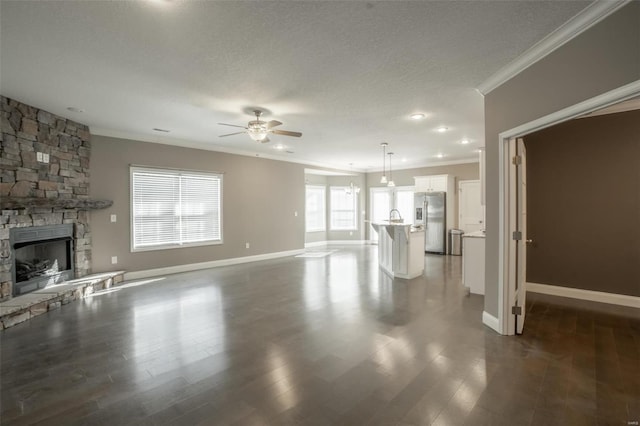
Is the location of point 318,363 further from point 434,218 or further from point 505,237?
point 434,218

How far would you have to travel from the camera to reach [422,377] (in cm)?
233

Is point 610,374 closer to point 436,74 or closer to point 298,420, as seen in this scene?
point 298,420

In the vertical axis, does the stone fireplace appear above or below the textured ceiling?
below

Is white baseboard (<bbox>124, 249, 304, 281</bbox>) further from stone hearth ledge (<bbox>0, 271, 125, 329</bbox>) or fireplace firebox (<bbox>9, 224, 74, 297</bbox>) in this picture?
fireplace firebox (<bbox>9, 224, 74, 297</bbox>)

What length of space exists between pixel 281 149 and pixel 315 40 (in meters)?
4.80

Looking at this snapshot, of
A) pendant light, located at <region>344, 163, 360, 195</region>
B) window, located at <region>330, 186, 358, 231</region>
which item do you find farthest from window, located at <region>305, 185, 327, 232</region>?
pendant light, located at <region>344, 163, 360, 195</region>

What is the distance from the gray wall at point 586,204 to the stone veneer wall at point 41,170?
7.60 m

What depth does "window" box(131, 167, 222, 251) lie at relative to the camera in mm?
5852

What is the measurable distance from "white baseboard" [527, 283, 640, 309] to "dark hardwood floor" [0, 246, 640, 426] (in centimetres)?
30

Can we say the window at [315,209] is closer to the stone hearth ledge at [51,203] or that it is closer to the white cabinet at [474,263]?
the stone hearth ledge at [51,203]

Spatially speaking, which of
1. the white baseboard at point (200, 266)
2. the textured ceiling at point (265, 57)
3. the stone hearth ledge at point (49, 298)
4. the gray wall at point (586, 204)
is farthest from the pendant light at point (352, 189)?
the stone hearth ledge at point (49, 298)

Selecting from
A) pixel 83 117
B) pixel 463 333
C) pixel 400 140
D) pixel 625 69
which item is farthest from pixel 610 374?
pixel 83 117

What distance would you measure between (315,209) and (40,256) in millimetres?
7525

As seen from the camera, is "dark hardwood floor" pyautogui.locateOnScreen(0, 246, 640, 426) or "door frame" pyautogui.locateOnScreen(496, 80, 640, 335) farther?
"door frame" pyautogui.locateOnScreen(496, 80, 640, 335)
